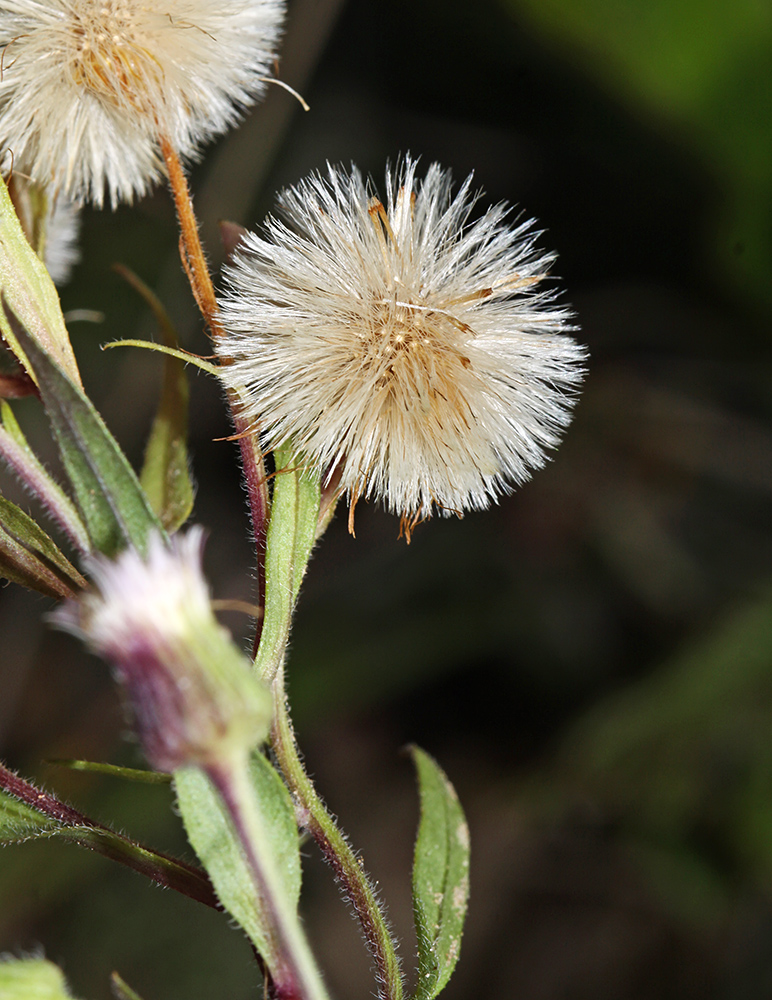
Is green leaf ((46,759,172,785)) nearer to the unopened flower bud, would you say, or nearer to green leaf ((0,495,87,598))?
green leaf ((0,495,87,598))

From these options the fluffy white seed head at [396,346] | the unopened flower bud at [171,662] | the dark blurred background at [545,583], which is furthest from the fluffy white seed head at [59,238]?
the dark blurred background at [545,583]

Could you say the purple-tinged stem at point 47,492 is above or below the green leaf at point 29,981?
above

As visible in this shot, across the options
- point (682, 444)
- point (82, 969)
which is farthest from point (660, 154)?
point (82, 969)

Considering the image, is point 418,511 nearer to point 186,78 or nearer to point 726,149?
point 186,78

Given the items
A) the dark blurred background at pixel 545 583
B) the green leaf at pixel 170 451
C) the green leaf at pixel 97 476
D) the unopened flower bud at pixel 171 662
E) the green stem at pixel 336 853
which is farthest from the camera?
the dark blurred background at pixel 545 583

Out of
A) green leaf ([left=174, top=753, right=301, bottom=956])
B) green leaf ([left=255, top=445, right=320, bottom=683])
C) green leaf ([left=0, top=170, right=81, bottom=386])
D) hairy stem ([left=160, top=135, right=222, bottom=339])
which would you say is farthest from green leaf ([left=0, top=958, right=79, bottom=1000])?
A: hairy stem ([left=160, top=135, right=222, bottom=339])

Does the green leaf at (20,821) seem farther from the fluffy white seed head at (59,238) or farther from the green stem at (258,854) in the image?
the fluffy white seed head at (59,238)
